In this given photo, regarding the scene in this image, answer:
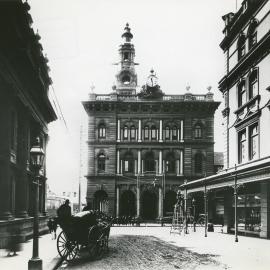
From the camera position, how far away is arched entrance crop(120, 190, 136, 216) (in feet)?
181

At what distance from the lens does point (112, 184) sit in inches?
2175

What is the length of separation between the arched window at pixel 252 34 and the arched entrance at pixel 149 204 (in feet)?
105

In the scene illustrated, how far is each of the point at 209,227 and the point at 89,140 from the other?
24.6m

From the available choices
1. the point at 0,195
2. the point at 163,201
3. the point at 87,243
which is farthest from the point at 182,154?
the point at 87,243

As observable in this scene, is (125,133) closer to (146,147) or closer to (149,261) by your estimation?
(146,147)

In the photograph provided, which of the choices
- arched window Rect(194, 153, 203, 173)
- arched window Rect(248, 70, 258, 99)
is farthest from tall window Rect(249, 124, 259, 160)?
arched window Rect(194, 153, 203, 173)

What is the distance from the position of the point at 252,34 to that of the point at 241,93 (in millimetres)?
3623

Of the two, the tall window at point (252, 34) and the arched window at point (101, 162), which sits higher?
the tall window at point (252, 34)

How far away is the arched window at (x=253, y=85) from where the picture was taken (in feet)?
82.6

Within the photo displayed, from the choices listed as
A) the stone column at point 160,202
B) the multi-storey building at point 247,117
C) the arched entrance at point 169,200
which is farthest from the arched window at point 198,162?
the multi-storey building at point 247,117

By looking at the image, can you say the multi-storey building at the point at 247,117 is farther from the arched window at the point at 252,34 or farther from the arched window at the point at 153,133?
the arched window at the point at 153,133

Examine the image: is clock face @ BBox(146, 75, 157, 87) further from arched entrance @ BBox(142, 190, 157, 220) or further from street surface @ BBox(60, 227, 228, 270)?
street surface @ BBox(60, 227, 228, 270)

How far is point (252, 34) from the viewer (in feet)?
84.1

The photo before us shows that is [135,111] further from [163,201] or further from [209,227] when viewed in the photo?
[209,227]
